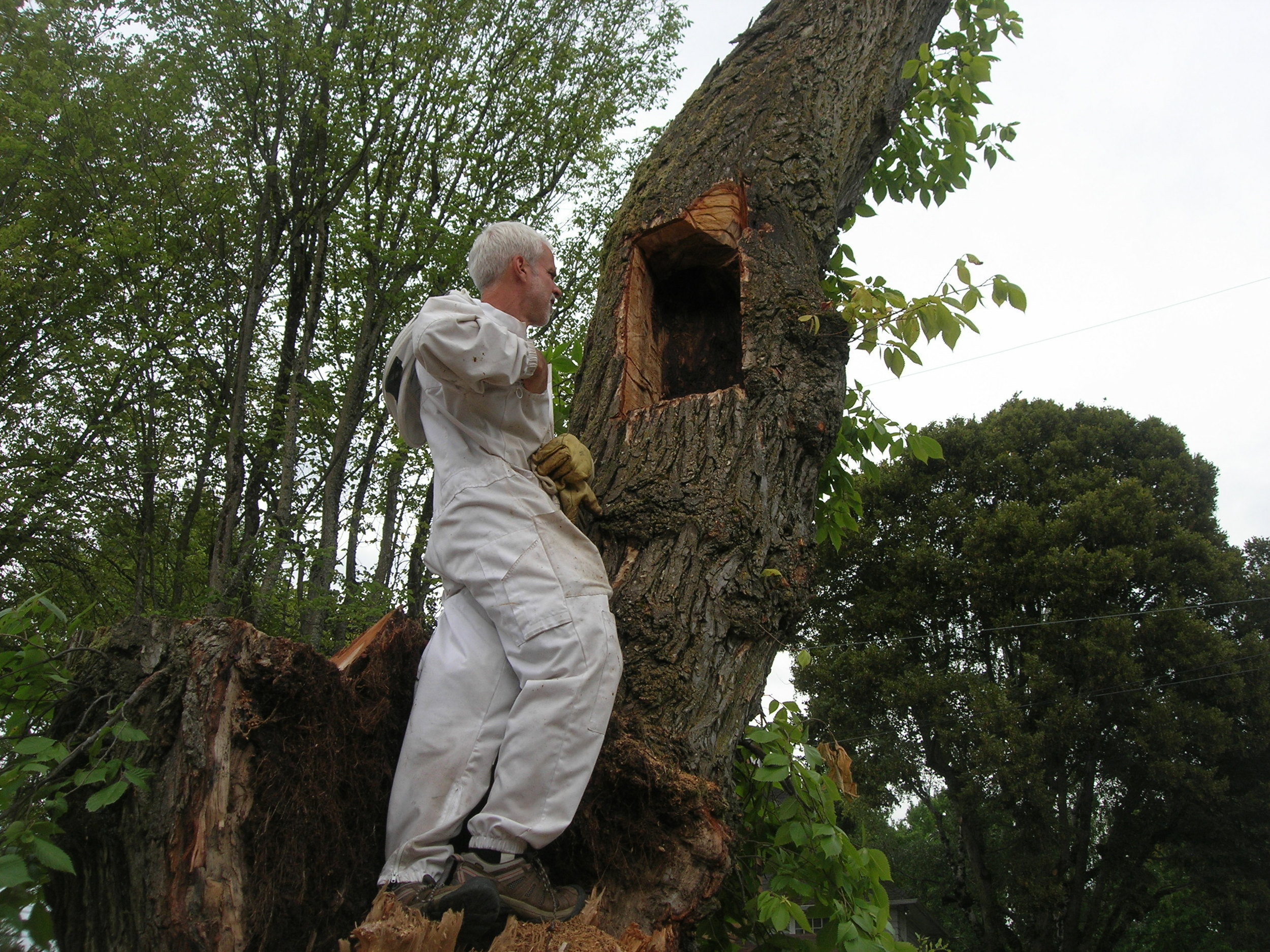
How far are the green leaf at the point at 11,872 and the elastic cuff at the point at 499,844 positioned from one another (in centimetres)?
82

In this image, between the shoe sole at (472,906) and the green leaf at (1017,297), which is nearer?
the shoe sole at (472,906)

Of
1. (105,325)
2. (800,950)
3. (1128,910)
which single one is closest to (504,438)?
(800,950)

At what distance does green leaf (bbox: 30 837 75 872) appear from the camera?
1.47 m

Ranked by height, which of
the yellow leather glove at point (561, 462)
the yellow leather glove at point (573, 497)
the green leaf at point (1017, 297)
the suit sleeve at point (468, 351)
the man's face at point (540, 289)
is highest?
the green leaf at point (1017, 297)

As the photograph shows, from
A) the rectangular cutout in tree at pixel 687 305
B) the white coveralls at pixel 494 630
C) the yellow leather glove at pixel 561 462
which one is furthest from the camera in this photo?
the rectangular cutout in tree at pixel 687 305

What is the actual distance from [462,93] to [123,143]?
A: 4131 mm

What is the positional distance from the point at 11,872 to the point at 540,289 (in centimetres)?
183

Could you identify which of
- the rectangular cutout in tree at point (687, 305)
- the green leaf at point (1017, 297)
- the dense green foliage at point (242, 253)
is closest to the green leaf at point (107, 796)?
the rectangular cutout in tree at point (687, 305)

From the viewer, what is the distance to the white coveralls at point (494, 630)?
1916mm

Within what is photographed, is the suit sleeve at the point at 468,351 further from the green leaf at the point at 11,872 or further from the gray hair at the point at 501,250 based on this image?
the green leaf at the point at 11,872

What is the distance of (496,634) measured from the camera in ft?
6.94

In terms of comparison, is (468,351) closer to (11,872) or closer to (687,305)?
(11,872)

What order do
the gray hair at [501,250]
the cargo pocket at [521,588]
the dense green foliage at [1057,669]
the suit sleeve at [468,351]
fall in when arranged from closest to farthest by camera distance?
the cargo pocket at [521,588] < the suit sleeve at [468,351] < the gray hair at [501,250] < the dense green foliage at [1057,669]

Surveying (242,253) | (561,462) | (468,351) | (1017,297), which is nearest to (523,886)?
(561,462)
